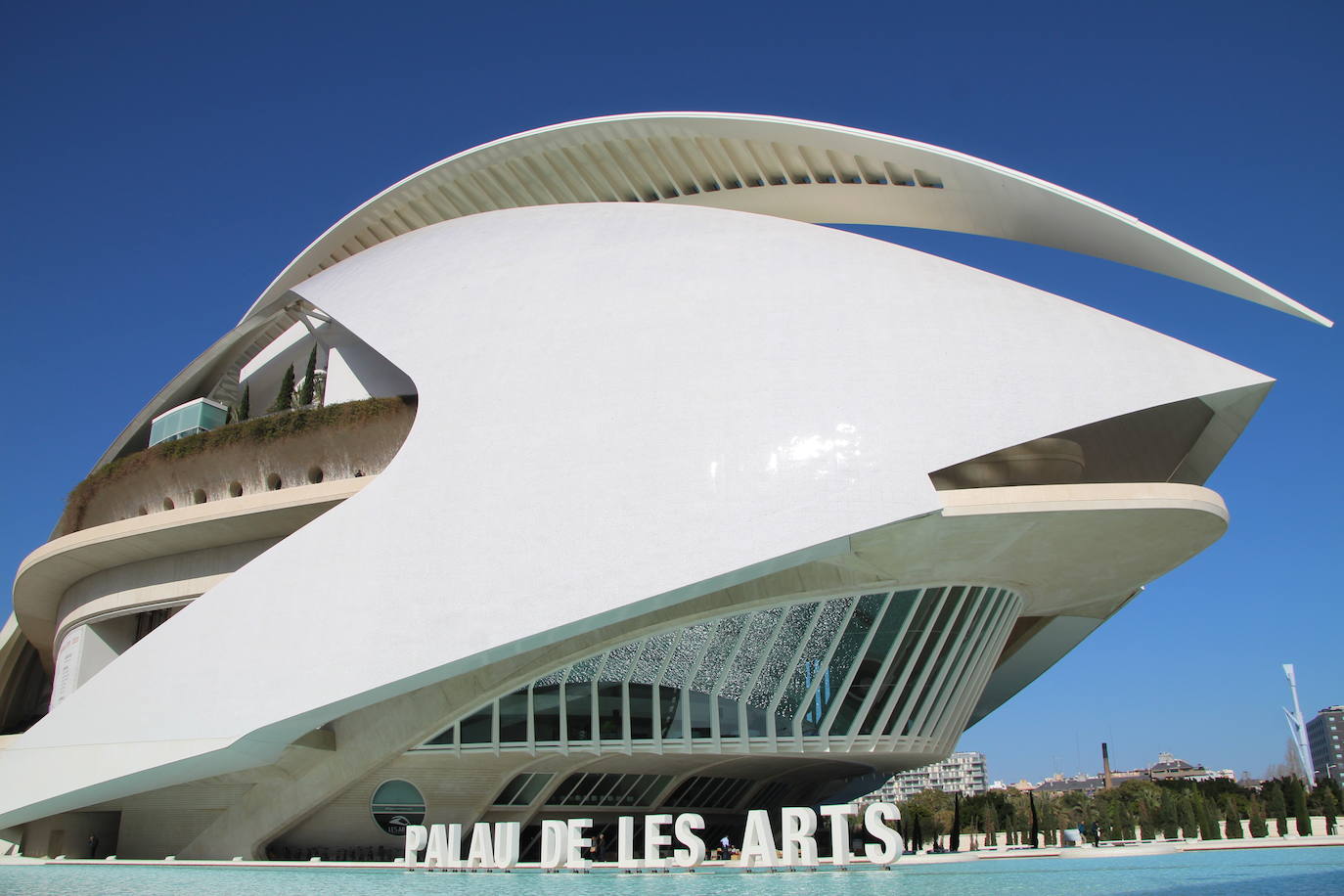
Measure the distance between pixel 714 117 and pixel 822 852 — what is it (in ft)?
50.5

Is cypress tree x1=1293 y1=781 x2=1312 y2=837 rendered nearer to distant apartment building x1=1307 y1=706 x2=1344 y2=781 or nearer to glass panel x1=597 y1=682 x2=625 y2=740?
glass panel x1=597 y1=682 x2=625 y2=740

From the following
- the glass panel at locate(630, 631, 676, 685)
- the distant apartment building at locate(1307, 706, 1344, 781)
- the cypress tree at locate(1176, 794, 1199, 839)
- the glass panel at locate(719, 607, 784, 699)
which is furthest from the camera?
the distant apartment building at locate(1307, 706, 1344, 781)

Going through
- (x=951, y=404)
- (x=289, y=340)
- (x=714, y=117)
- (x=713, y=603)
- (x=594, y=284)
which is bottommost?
(x=713, y=603)

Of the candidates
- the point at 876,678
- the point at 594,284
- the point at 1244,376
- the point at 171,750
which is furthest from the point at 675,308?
the point at 171,750

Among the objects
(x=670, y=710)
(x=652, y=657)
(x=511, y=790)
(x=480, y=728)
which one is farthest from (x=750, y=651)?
(x=511, y=790)

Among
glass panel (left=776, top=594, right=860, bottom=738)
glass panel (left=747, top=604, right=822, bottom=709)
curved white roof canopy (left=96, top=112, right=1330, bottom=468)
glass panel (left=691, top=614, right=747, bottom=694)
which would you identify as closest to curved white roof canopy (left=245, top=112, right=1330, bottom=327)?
curved white roof canopy (left=96, top=112, right=1330, bottom=468)

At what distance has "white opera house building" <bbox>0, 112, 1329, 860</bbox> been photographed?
1360 centimetres

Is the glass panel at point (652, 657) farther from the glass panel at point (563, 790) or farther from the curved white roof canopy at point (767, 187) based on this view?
the curved white roof canopy at point (767, 187)

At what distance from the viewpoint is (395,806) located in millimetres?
18156

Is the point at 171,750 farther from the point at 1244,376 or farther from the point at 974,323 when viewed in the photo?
the point at 1244,376

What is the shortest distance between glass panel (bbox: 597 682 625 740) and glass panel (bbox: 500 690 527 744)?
1282 millimetres

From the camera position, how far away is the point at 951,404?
13703 millimetres

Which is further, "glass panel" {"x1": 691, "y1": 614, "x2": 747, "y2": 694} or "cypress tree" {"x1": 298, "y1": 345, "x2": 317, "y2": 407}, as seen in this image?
"cypress tree" {"x1": 298, "y1": 345, "x2": 317, "y2": 407}

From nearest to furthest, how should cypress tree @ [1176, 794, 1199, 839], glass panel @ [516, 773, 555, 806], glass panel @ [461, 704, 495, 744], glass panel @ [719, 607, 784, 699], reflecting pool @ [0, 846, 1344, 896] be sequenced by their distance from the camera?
reflecting pool @ [0, 846, 1344, 896] → glass panel @ [719, 607, 784, 699] → glass panel @ [461, 704, 495, 744] → glass panel @ [516, 773, 555, 806] → cypress tree @ [1176, 794, 1199, 839]
